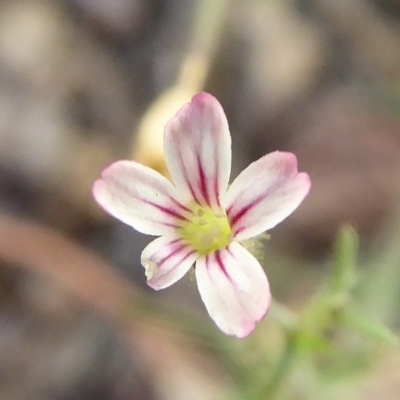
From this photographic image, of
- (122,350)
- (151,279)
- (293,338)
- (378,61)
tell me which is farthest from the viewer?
(378,61)

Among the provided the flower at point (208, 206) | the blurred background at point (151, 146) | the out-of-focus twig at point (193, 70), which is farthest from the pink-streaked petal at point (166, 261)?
the out-of-focus twig at point (193, 70)

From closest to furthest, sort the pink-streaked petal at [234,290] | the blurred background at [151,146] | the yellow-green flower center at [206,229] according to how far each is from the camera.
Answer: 1. the pink-streaked petal at [234,290]
2. the yellow-green flower center at [206,229]
3. the blurred background at [151,146]

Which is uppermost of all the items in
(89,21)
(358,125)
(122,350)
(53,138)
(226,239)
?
(358,125)

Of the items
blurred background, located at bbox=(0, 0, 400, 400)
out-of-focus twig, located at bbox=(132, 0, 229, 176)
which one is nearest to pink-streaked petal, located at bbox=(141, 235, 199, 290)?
blurred background, located at bbox=(0, 0, 400, 400)

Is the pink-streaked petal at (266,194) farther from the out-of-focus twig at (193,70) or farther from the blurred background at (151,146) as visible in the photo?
the out-of-focus twig at (193,70)

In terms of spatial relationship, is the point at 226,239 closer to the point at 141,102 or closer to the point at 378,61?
the point at 141,102

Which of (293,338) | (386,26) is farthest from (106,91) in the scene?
(293,338)

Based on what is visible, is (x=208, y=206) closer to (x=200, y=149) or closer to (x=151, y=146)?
(x=200, y=149)
